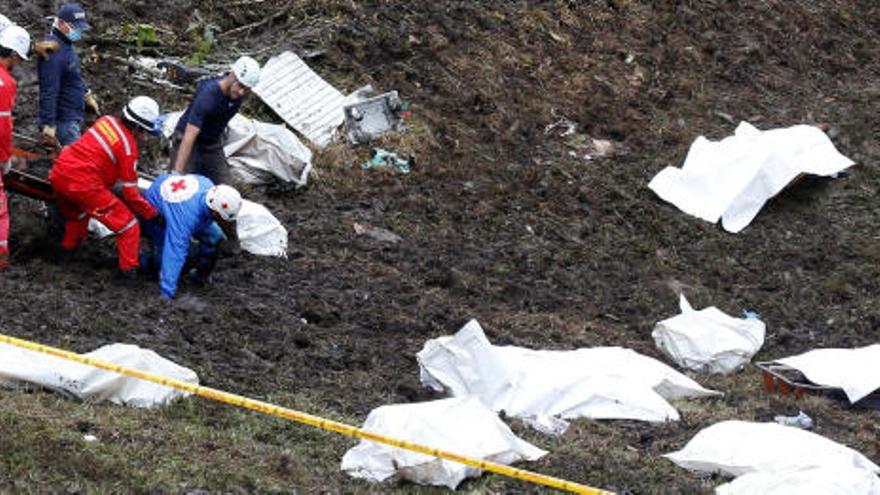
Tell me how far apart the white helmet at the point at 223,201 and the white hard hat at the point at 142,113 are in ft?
1.96

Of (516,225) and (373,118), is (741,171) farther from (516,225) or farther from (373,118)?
(373,118)

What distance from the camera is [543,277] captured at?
11992 millimetres

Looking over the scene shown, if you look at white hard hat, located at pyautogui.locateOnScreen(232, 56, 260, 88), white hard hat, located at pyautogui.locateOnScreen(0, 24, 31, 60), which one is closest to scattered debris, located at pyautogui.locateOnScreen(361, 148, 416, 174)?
white hard hat, located at pyautogui.locateOnScreen(232, 56, 260, 88)

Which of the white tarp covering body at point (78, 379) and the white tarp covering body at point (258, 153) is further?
the white tarp covering body at point (258, 153)

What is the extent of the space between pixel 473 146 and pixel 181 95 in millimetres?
2840

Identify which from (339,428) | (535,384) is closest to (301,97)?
(535,384)

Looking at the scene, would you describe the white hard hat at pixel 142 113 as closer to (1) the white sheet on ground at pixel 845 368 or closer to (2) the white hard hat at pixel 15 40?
(2) the white hard hat at pixel 15 40

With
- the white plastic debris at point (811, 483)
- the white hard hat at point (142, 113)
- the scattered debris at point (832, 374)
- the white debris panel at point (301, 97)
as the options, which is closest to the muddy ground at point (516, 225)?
the scattered debris at point (832, 374)

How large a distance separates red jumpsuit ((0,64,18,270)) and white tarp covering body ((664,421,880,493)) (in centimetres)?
460

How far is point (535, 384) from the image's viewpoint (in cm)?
904

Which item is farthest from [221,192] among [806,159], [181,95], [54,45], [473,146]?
[806,159]

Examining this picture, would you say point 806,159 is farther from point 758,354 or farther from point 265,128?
point 265,128

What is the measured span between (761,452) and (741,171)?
22.4 ft

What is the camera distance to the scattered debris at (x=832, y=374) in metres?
9.51
